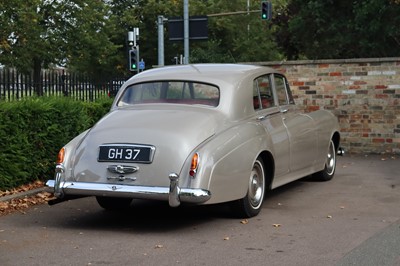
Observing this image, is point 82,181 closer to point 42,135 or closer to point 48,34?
point 42,135

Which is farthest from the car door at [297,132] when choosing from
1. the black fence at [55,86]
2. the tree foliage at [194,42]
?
the tree foliage at [194,42]

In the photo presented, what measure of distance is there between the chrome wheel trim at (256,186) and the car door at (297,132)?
2.92ft

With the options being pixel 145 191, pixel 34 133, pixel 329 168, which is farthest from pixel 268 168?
pixel 34 133

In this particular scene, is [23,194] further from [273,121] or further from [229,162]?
[273,121]

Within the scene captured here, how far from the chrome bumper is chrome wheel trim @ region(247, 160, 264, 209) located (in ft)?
3.04

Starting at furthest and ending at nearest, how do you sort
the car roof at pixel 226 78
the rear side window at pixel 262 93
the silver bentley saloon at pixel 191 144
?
1. the rear side window at pixel 262 93
2. the car roof at pixel 226 78
3. the silver bentley saloon at pixel 191 144

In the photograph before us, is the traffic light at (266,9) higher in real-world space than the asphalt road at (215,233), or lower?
higher

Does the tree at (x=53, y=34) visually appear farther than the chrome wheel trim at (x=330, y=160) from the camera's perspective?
Yes

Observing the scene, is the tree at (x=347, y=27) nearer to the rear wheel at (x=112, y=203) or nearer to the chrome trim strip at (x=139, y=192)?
the rear wheel at (x=112, y=203)

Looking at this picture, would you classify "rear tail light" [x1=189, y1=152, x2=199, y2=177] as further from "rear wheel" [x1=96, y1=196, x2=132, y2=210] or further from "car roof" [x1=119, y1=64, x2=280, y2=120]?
"rear wheel" [x1=96, y1=196, x2=132, y2=210]

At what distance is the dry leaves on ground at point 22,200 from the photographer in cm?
764

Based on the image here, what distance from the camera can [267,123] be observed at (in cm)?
765

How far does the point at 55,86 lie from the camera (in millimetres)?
11961

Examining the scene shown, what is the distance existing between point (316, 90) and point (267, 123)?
6.65m
